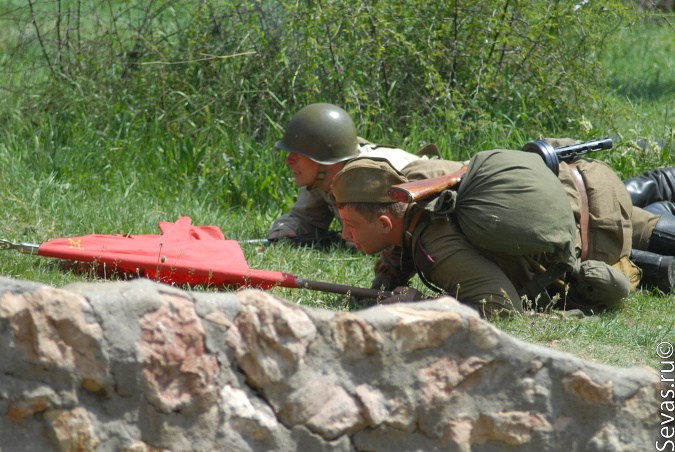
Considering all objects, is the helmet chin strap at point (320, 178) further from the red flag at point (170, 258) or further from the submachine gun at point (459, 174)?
the submachine gun at point (459, 174)

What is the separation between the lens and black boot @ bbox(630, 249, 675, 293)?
570cm

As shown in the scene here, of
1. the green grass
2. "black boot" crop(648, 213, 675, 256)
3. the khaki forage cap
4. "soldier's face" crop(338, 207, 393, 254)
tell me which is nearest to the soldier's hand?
"soldier's face" crop(338, 207, 393, 254)

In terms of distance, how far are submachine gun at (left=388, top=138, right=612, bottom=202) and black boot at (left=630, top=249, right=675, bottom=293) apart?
0.67 meters

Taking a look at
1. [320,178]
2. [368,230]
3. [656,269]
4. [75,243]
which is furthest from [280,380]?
[320,178]

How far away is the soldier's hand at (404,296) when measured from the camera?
4837mm

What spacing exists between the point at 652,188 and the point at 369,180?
98.9 inches

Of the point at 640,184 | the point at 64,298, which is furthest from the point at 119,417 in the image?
the point at 640,184

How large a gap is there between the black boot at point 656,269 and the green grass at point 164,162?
1.27 meters

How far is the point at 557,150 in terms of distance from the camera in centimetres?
554

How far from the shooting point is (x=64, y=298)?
2.91m

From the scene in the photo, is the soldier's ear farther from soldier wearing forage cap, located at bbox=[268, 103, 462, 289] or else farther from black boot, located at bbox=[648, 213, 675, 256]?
black boot, located at bbox=[648, 213, 675, 256]

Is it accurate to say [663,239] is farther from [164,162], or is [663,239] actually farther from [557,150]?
[164,162]

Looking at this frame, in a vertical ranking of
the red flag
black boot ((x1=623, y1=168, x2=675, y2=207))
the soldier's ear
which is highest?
the soldier's ear

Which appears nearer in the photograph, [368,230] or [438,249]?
[438,249]
